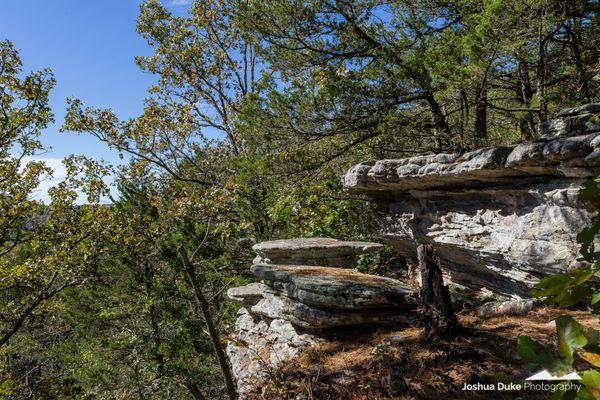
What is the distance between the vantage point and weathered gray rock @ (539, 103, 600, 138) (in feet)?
13.3

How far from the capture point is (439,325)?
409 centimetres

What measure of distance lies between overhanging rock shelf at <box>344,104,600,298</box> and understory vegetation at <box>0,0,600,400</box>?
841mm

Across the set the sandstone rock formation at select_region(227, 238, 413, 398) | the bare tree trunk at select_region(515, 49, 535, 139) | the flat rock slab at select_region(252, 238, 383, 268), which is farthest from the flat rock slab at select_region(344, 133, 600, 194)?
the bare tree trunk at select_region(515, 49, 535, 139)

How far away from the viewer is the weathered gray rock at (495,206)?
4.25 metres

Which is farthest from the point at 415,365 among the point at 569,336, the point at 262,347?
the point at 569,336

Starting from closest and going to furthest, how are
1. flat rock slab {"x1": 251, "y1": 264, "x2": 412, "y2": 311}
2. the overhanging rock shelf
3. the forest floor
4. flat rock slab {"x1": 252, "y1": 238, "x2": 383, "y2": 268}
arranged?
the forest floor
the overhanging rock shelf
flat rock slab {"x1": 251, "y1": 264, "x2": 412, "y2": 311}
flat rock slab {"x1": 252, "y1": 238, "x2": 383, "y2": 268}

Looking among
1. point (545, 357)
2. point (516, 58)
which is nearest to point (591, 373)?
point (545, 357)

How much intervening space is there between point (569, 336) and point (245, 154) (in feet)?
31.5

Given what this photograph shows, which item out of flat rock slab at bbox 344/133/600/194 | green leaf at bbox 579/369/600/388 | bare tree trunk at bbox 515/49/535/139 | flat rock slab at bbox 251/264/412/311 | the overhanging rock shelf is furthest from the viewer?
bare tree trunk at bbox 515/49/535/139

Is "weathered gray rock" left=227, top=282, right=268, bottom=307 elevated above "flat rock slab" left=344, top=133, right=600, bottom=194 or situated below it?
below

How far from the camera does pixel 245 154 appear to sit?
995 centimetres

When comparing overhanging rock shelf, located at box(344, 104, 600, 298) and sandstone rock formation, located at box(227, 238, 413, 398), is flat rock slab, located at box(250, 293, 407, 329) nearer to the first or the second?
sandstone rock formation, located at box(227, 238, 413, 398)

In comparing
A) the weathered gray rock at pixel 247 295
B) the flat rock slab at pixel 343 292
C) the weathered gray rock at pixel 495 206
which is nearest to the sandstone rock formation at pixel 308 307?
the flat rock slab at pixel 343 292

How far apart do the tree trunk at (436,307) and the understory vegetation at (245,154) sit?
0.90 ft
